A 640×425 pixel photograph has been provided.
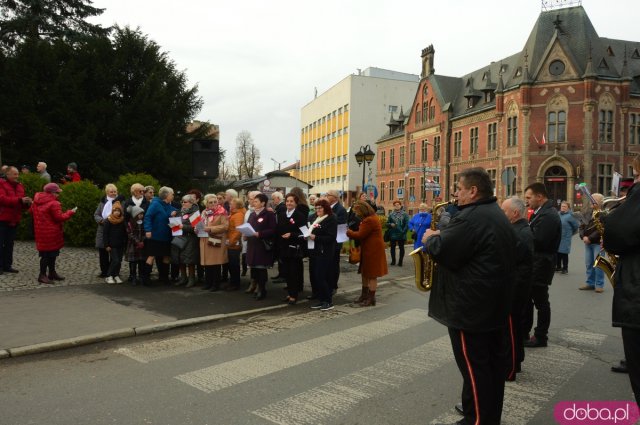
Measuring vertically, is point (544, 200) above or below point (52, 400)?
above

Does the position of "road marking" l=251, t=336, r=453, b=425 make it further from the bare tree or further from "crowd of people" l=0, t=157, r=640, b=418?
the bare tree

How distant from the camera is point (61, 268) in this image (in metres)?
11.9

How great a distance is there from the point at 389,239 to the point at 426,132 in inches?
1851

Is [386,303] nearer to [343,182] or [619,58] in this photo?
[619,58]

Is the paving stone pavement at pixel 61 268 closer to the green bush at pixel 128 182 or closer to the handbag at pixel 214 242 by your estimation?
the green bush at pixel 128 182

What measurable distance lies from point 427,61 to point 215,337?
62054 millimetres

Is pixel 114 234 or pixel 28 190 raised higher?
pixel 28 190

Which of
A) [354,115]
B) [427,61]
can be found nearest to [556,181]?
[427,61]

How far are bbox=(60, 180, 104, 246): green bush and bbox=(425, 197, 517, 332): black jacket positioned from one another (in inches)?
532

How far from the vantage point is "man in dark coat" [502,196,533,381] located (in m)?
5.39

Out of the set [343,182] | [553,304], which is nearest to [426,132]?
[343,182]

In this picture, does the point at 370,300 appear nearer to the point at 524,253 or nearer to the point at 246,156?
the point at 524,253

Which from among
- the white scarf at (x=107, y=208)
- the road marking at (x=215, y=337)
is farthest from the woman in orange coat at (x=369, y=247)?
the white scarf at (x=107, y=208)

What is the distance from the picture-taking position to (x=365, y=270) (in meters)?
9.37
